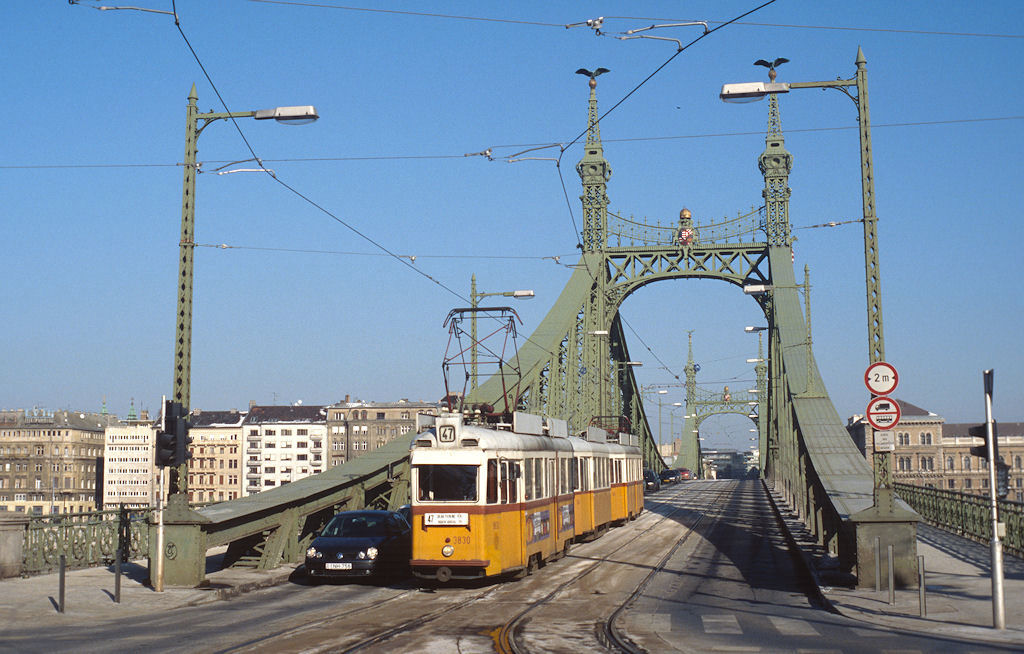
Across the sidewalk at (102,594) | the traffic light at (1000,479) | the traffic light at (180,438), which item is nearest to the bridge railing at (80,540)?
the sidewalk at (102,594)

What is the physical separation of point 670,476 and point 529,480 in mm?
71785

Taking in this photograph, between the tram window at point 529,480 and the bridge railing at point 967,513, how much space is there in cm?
828

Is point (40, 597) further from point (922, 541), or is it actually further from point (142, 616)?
point (922, 541)

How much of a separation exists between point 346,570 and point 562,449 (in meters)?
6.98

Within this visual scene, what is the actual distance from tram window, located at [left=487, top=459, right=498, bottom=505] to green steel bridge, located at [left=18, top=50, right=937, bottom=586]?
2.94 m

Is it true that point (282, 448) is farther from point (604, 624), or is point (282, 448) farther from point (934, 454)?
point (604, 624)

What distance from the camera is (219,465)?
15275cm

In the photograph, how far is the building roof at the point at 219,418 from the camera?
158 meters

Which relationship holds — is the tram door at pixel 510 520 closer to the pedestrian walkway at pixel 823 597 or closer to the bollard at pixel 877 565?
the pedestrian walkway at pixel 823 597

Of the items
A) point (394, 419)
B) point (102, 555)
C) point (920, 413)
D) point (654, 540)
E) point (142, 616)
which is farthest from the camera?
point (394, 419)

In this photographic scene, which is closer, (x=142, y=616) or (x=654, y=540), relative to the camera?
(x=142, y=616)

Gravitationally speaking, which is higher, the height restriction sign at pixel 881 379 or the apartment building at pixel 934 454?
the height restriction sign at pixel 881 379

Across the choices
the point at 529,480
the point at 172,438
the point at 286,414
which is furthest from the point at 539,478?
the point at 286,414

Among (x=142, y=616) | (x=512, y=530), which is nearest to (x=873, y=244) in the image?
(x=512, y=530)
